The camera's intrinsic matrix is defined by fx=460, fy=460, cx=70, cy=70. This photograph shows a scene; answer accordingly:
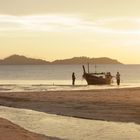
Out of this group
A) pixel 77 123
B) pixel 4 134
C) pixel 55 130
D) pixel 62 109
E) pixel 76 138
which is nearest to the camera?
pixel 4 134

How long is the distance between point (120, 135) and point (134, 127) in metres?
2.72

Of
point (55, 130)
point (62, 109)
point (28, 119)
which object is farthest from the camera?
point (62, 109)

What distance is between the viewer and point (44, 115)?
2850cm

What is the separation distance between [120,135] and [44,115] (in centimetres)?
882

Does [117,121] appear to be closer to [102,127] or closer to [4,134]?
[102,127]

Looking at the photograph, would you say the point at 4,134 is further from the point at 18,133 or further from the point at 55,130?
the point at 55,130

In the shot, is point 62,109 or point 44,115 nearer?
point 44,115

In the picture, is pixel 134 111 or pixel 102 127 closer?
pixel 102 127

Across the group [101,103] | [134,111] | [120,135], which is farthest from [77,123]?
[101,103]

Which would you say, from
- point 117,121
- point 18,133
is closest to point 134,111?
point 117,121

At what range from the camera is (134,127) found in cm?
2309

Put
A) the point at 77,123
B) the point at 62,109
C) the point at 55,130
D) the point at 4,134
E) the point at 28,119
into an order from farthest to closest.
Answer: the point at 62,109 < the point at 28,119 < the point at 77,123 < the point at 55,130 < the point at 4,134

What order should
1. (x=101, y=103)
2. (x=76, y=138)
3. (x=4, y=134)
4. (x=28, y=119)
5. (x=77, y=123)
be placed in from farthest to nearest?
(x=101, y=103) < (x=28, y=119) < (x=77, y=123) < (x=76, y=138) < (x=4, y=134)

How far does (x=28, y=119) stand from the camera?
26.2 meters
